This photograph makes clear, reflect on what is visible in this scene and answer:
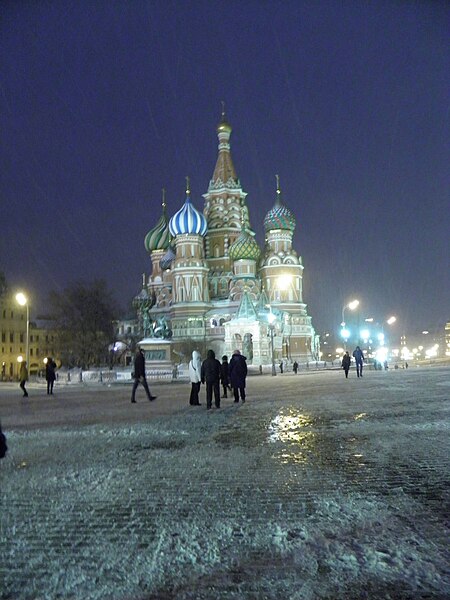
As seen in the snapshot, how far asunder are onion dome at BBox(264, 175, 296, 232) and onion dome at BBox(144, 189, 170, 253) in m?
16.1

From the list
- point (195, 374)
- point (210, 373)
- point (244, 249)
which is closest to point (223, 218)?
point (244, 249)

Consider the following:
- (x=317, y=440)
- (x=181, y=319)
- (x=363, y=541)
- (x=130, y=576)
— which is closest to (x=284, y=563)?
(x=363, y=541)

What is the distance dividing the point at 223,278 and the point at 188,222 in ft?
26.9

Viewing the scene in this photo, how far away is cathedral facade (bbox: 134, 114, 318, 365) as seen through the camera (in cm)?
5834

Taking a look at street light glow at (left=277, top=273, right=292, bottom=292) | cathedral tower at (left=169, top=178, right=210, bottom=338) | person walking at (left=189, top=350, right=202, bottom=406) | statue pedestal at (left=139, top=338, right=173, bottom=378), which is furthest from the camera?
street light glow at (left=277, top=273, right=292, bottom=292)

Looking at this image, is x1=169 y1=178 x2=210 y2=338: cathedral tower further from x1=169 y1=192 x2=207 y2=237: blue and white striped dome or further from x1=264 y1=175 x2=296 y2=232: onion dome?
x1=264 y1=175 x2=296 y2=232: onion dome

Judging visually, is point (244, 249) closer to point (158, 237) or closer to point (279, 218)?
point (279, 218)

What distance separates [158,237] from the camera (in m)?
75.9

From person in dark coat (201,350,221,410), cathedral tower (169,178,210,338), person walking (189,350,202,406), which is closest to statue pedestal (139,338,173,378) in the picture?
cathedral tower (169,178,210,338)

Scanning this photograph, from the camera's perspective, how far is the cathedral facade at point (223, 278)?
58.3 meters

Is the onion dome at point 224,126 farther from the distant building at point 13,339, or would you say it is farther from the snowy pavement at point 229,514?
the snowy pavement at point 229,514

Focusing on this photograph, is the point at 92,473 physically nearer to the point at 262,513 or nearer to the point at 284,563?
the point at 262,513

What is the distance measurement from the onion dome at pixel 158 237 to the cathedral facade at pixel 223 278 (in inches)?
105

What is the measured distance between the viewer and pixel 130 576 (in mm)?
3506
